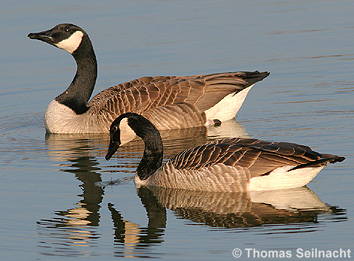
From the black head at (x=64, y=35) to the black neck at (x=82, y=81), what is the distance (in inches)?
4.9

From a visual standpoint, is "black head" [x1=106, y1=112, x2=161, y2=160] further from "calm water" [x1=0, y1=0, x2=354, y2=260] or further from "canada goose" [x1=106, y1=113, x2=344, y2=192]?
"calm water" [x1=0, y1=0, x2=354, y2=260]

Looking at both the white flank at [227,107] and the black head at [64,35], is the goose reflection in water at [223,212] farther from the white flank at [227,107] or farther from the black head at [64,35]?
the black head at [64,35]

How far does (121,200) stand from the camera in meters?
14.2

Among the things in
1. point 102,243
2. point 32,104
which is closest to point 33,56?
point 32,104

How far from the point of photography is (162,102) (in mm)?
18984

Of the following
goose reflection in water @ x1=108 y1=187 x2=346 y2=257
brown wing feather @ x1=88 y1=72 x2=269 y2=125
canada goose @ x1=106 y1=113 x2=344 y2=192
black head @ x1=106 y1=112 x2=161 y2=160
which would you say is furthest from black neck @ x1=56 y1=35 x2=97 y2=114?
goose reflection in water @ x1=108 y1=187 x2=346 y2=257

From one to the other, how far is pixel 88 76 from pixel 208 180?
6330 mm

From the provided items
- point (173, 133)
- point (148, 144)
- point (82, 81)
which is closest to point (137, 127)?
point (148, 144)

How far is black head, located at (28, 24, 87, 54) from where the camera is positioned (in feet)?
64.0

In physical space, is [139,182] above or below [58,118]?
below

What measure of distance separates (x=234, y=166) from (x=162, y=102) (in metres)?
5.32


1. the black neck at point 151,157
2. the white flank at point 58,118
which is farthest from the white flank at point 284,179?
the white flank at point 58,118

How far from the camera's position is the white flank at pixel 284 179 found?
535 inches

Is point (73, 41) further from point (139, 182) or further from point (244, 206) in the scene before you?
point (244, 206)
